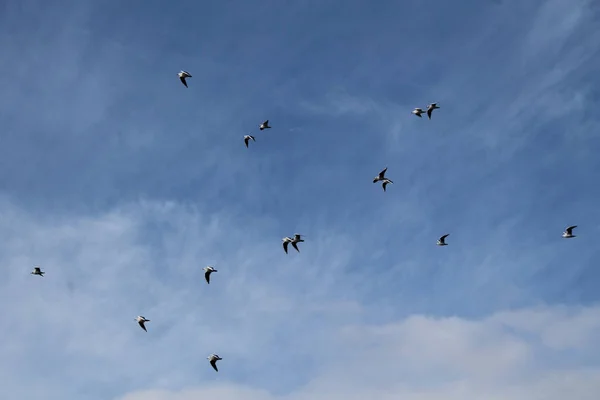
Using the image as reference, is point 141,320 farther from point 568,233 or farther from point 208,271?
point 568,233

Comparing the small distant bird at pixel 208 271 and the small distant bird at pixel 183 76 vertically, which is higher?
the small distant bird at pixel 183 76

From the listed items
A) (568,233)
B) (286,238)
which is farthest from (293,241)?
(568,233)

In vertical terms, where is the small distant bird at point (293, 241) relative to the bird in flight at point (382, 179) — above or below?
below

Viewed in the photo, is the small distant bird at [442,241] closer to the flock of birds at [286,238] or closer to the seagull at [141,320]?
the flock of birds at [286,238]

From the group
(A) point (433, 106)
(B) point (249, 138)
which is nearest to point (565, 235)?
(A) point (433, 106)

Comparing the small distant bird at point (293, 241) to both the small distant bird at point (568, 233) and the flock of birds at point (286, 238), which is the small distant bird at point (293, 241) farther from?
the small distant bird at point (568, 233)

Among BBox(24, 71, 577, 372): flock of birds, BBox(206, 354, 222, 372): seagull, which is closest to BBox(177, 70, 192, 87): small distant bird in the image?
BBox(24, 71, 577, 372): flock of birds

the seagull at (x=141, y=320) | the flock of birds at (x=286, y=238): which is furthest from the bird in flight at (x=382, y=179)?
the seagull at (x=141, y=320)

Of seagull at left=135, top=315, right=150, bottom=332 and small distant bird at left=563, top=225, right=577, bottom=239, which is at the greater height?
small distant bird at left=563, top=225, right=577, bottom=239

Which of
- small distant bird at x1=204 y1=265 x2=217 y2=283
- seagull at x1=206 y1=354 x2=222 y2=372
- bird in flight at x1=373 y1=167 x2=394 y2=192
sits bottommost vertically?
seagull at x1=206 y1=354 x2=222 y2=372

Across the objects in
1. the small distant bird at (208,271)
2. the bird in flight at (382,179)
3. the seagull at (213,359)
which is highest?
the bird in flight at (382,179)

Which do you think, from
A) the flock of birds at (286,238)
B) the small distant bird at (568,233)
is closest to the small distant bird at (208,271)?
the flock of birds at (286,238)

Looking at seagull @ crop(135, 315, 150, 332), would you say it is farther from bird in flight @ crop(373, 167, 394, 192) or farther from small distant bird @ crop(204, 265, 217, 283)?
bird in flight @ crop(373, 167, 394, 192)

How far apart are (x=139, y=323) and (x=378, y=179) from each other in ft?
135
